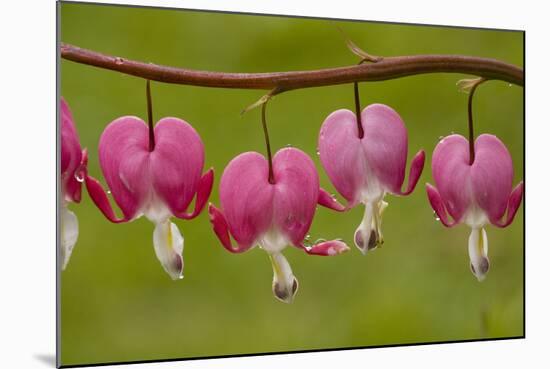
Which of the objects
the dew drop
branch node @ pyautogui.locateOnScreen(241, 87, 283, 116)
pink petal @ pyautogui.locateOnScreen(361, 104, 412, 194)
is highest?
branch node @ pyautogui.locateOnScreen(241, 87, 283, 116)

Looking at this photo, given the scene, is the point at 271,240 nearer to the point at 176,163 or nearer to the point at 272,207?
the point at 272,207

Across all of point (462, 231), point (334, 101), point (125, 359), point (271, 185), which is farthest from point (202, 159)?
point (462, 231)

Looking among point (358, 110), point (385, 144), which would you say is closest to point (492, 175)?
point (385, 144)

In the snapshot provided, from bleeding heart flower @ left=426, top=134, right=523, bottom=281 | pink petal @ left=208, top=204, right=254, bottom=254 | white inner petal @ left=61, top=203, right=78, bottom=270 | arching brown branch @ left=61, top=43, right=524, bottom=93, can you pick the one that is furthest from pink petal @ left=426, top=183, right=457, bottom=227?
white inner petal @ left=61, top=203, right=78, bottom=270

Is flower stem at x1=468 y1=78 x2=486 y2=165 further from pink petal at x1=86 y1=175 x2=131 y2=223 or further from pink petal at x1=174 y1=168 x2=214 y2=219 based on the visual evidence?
pink petal at x1=86 y1=175 x2=131 y2=223

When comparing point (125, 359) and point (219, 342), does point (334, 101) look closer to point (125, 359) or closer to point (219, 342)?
point (219, 342)

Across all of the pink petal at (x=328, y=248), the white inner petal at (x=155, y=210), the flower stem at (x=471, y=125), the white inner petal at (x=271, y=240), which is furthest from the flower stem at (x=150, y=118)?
the flower stem at (x=471, y=125)
